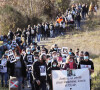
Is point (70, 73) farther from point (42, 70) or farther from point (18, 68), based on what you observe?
point (18, 68)

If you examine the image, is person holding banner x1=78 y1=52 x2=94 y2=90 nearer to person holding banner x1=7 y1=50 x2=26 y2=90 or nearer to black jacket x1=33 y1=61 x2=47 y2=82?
black jacket x1=33 y1=61 x2=47 y2=82

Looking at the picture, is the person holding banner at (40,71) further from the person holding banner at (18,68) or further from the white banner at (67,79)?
the person holding banner at (18,68)

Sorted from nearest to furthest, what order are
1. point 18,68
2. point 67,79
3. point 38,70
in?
point 38,70, point 67,79, point 18,68

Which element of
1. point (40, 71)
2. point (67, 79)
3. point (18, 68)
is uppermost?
point (18, 68)

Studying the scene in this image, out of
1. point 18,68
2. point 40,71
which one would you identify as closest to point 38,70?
point 40,71

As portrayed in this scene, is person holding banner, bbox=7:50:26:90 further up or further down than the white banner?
further up

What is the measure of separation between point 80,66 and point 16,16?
25.9 meters

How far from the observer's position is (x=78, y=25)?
31438 millimetres

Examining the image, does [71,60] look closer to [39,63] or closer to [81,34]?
[39,63]

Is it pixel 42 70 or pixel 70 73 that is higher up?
pixel 42 70

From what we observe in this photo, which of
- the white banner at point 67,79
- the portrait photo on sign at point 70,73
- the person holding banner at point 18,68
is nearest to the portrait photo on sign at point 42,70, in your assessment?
the white banner at point 67,79

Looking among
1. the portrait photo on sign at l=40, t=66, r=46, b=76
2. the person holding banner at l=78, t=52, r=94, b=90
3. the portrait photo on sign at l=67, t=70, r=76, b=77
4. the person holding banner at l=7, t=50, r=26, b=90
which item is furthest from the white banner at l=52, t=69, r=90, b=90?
the person holding banner at l=7, t=50, r=26, b=90

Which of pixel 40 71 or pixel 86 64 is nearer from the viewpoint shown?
pixel 40 71

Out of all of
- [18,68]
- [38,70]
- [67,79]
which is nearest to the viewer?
[38,70]
